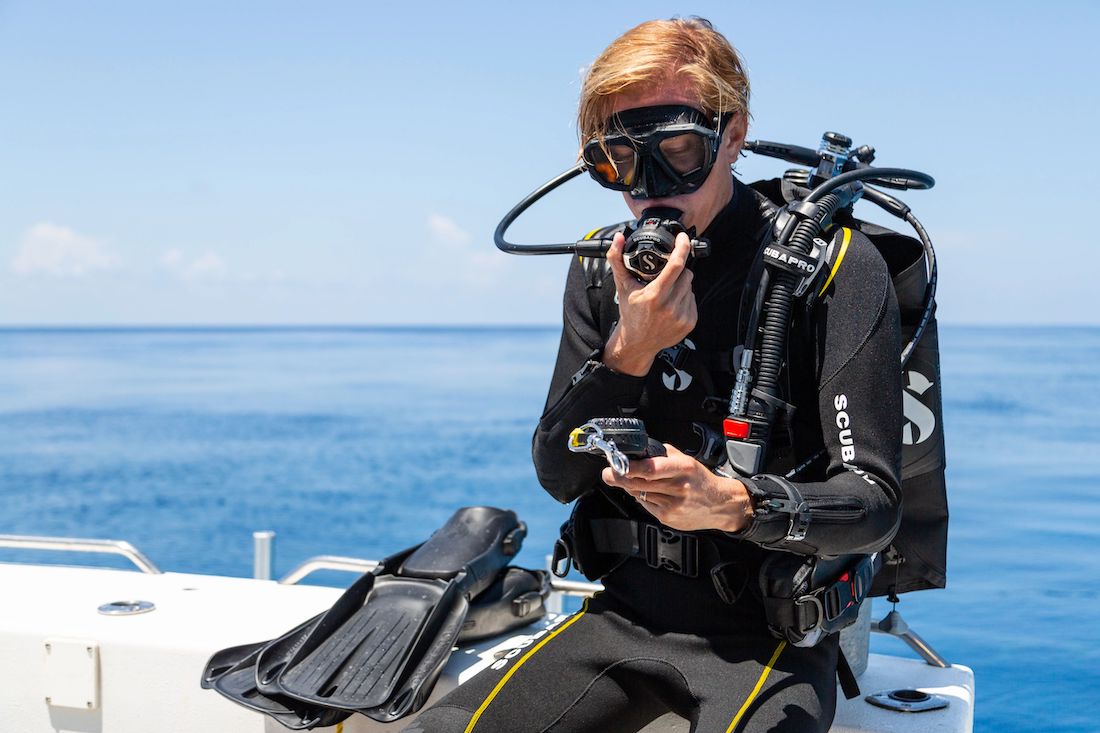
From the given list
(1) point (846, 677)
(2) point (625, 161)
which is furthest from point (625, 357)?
(1) point (846, 677)

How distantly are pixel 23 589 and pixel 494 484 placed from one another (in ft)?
40.0

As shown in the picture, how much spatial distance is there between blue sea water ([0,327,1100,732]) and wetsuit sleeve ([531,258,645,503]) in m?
3.88

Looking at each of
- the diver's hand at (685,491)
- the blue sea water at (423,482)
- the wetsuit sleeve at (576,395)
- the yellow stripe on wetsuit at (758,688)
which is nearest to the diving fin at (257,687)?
the wetsuit sleeve at (576,395)

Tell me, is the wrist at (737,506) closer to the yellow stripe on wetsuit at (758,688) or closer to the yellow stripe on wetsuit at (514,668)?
the yellow stripe on wetsuit at (758,688)

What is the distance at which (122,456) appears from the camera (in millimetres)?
17500

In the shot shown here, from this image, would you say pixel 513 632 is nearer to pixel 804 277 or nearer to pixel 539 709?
pixel 539 709

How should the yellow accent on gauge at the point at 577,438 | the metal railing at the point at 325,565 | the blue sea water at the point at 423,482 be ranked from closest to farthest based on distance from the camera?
the yellow accent on gauge at the point at 577,438 → the metal railing at the point at 325,565 → the blue sea water at the point at 423,482

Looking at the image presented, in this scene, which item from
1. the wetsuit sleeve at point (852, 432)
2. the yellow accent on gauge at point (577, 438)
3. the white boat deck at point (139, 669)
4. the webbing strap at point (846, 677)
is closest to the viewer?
the yellow accent on gauge at point (577, 438)

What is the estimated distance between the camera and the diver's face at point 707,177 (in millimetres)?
1466

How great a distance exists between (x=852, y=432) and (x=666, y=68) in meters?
0.57

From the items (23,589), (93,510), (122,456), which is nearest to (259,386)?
(122,456)

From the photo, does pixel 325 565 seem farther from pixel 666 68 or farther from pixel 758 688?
pixel 666 68

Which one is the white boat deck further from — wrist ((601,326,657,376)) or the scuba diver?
wrist ((601,326,657,376))

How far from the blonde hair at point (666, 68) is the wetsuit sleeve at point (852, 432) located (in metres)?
0.29
